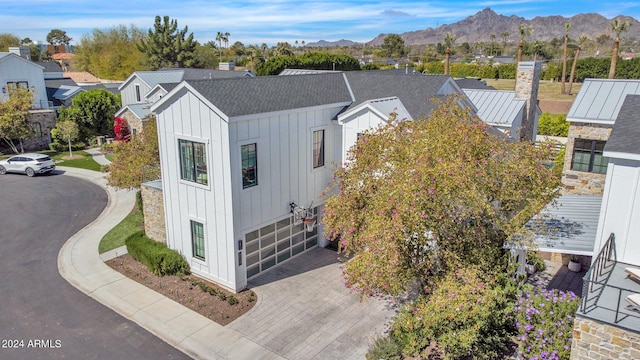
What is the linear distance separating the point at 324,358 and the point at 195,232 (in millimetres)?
7630

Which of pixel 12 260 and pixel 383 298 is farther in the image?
pixel 12 260

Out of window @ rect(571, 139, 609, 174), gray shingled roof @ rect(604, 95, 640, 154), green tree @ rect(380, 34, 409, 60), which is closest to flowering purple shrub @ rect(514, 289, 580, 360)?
gray shingled roof @ rect(604, 95, 640, 154)

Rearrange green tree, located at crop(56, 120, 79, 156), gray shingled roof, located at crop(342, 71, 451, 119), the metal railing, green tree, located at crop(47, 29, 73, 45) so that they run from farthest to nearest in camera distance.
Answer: green tree, located at crop(47, 29, 73, 45) < green tree, located at crop(56, 120, 79, 156) < gray shingled roof, located at crop(342, 71, 451, 119) < the metal railing

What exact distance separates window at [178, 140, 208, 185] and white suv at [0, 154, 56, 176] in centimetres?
2164

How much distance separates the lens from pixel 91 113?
42.2 metres

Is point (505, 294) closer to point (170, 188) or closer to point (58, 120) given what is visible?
point (170, 188)

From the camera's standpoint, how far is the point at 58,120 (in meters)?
41.5

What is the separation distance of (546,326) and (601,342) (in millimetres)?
1575

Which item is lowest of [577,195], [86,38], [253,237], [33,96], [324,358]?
[324,358]

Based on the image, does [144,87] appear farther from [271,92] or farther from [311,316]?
[311,316]

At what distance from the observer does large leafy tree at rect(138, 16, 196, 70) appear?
68.6 meters

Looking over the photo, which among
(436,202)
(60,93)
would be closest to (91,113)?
(60,93)

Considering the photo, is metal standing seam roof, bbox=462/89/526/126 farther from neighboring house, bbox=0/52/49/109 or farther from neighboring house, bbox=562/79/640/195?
neighboring house, bbox=0/52/49/109

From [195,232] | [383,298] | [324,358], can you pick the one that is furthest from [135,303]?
[383,298]
